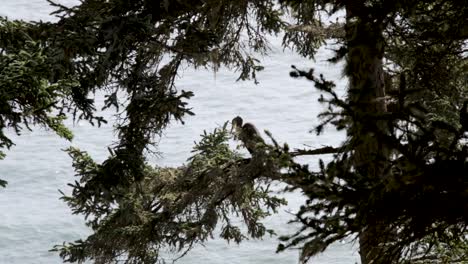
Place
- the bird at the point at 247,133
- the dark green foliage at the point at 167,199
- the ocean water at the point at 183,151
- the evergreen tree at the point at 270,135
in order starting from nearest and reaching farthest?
the evergreen tree at the point at 270,135 < the bird at the point at 247,133 < the dark green foliage at the point at 167,199 < the ocean water at the point at 183,151

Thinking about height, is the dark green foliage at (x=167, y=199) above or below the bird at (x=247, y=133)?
below

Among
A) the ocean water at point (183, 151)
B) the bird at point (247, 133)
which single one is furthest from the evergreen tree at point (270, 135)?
the ocean water at point (183, 151)

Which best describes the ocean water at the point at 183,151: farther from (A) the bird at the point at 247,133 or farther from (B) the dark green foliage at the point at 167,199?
(A) the bird at the point at 247,133

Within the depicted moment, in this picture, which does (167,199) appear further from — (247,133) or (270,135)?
(270,135)

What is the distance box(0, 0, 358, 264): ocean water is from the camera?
1769 cm

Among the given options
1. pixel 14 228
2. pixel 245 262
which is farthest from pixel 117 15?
pixel 14 228

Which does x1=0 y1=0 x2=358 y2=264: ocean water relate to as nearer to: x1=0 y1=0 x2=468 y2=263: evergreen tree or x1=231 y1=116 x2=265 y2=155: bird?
x1=0 y1=0 x2=468 y2=263: evergreen tree

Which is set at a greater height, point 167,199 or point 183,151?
point 167,199

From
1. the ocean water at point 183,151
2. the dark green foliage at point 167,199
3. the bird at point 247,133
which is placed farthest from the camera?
the ocean water at point 183,151

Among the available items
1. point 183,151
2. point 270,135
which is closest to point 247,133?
point 270,135

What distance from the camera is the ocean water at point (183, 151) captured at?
17688 millimetres

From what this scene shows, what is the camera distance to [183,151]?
21.8 metres

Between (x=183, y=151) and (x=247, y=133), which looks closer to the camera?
(x=247, y=133)

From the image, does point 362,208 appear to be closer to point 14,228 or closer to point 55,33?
point 55,33
